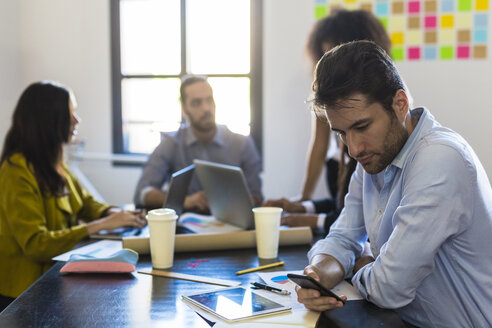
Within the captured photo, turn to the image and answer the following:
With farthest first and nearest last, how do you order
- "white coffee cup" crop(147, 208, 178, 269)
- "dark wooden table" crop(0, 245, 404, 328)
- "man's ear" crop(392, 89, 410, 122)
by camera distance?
"white coffee cup" crop(147, 208, 178, 269)
"man's ear" crop(392, 89, 410, 122)
"dark wooden table" crop(0, 245, 404, 328)

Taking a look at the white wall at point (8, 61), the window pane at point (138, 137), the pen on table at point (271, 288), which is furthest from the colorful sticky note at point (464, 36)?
the white wall at point (8, 61)

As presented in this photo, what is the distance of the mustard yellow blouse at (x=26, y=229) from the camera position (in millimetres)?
1831

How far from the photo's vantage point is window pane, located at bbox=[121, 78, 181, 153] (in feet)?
13.6

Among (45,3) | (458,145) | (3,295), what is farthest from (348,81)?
(45,3)

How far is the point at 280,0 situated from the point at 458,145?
2.77 meters

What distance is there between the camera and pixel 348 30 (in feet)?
7.55

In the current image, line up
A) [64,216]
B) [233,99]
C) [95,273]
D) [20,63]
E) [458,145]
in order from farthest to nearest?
[20,63] < [233,99] < [64,216] < [95,273] < [458,145]

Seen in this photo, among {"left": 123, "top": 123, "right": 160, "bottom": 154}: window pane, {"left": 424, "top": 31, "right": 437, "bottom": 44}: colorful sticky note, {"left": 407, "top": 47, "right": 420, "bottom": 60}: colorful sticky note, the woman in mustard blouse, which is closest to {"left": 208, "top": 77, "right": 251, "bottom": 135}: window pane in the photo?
{"left": 123, "top": 123, "right": 160, "bottom": 154}: window pane

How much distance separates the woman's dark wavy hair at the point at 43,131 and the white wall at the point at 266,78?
64.7 inches

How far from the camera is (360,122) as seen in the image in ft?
3.89

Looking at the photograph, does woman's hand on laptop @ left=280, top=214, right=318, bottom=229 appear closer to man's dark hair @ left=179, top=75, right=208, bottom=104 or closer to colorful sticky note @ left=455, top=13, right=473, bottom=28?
man's dark hair @ left=179, top=75, right=208, bottom=104

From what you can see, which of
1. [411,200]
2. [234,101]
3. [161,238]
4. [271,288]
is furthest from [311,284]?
[234,101]

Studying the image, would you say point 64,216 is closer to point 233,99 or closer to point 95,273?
point 95,273

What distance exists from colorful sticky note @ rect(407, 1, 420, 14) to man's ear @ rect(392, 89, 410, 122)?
8.01 feet
